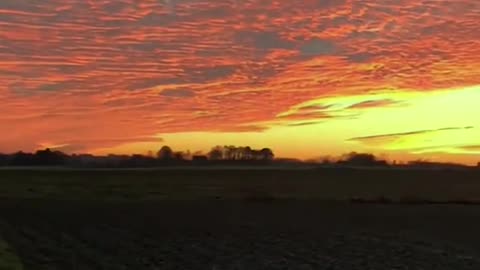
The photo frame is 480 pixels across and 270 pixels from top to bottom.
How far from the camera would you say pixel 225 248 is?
1313 inches

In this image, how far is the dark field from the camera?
29641 mm

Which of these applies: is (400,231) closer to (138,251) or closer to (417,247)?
(417,247)

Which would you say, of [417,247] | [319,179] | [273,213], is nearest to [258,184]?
[319,179]

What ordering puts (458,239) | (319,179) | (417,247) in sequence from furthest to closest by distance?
(319,179)
(458,239)
(417,247)

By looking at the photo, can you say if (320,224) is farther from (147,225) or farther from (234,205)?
(234,205)

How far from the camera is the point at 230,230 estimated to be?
41.4 m

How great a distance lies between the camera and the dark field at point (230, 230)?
29641mm

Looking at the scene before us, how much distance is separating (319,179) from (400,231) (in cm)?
6989

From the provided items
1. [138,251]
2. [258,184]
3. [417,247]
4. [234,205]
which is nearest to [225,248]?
[138,251]

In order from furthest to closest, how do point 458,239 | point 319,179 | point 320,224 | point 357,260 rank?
point 319,179, point 320,224, point 458,239, point 357,260

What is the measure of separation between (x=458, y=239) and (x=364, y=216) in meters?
12.7

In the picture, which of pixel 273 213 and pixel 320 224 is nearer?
pixel 320 224

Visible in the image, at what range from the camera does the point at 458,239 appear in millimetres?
43500

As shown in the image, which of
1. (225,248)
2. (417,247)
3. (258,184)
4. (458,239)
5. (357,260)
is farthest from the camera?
(258,184)
